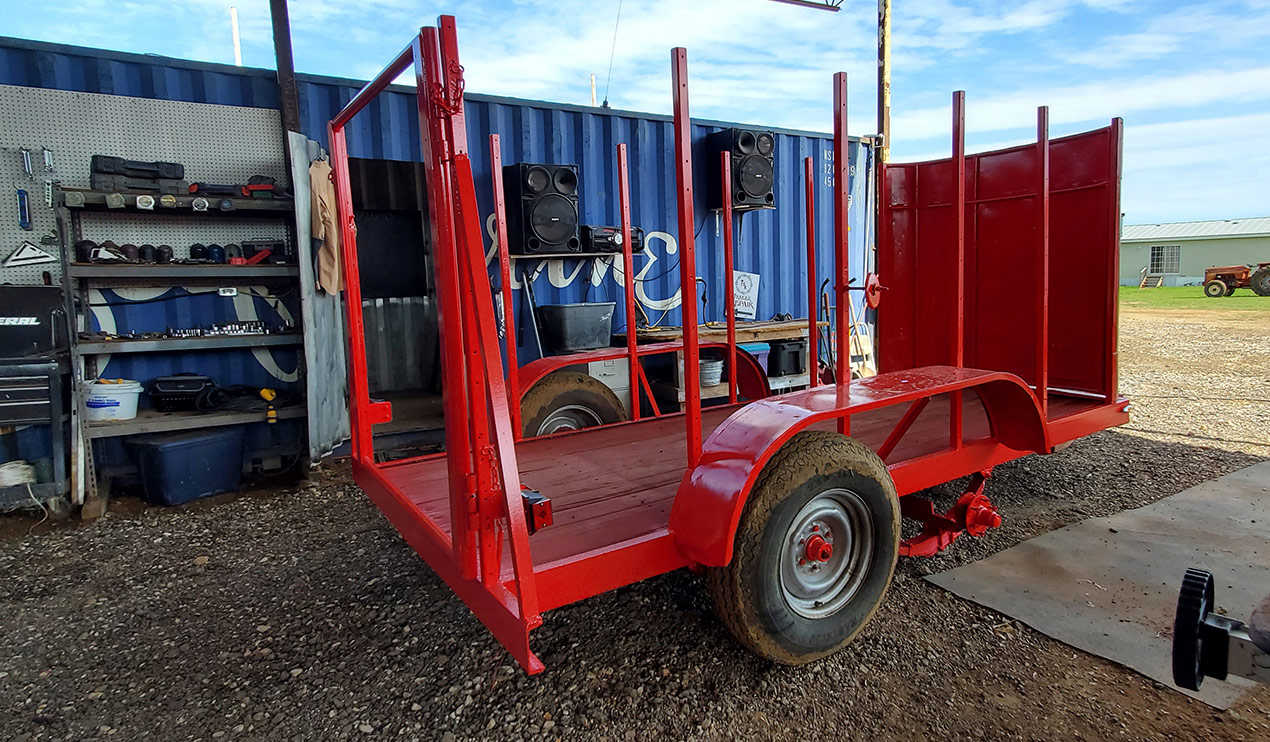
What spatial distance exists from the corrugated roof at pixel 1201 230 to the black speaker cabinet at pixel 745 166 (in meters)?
40.4

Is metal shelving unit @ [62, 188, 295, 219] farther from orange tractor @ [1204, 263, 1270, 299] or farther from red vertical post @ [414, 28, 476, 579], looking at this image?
orange tractor @ [1204, 263, 1270, 299]

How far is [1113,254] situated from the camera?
12.2ft

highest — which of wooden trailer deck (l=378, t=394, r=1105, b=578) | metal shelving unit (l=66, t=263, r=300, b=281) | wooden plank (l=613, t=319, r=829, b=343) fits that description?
metal shelving unit (l=66, t=263, r=300, b=281)

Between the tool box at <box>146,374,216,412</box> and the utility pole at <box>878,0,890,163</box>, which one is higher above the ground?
the utility pole at <box>878,0,890,163</box>

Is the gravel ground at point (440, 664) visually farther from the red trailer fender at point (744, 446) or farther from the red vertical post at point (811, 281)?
the red vertical post at point (811, 281)

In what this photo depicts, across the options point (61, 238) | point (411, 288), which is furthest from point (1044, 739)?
point (411, 288)

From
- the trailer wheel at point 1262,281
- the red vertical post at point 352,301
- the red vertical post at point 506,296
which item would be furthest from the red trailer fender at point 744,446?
the trailer wheel at point 1262,281

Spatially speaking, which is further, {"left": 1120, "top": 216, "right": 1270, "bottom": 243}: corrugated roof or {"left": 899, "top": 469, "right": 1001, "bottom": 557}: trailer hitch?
{"left": 1120, "top": 216, "right": 1270, "bottom": 243}: corrugated roof

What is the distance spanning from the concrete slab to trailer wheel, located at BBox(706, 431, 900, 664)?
75 centimetres

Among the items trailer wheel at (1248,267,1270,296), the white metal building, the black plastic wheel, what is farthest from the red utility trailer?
the white metal building

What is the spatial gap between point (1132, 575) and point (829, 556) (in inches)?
68.1

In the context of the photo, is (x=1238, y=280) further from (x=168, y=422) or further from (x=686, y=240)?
(x=168, y=422)

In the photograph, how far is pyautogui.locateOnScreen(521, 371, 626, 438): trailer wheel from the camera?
4.23 meters

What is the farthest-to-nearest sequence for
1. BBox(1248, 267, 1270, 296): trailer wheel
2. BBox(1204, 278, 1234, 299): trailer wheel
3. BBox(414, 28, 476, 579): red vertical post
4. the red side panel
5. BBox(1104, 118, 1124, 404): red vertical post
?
BBox(1204, 278, 1234, 299): trailer wheel → BBox(1248, 267, 1270, 296): trailer wheel → the red side panel → BBox(1104, 118, 1124, 404): red vertical post → BBox(414, 28, 476, 579): red vertical post
